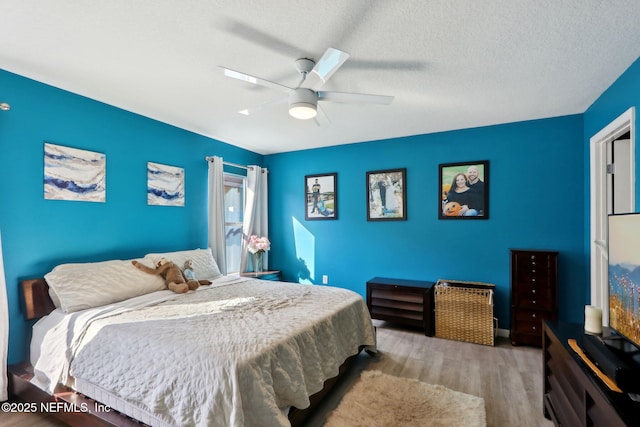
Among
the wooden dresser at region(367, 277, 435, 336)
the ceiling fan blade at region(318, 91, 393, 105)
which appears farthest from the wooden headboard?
the wooden dresser at region(367, 277, 435, 336)

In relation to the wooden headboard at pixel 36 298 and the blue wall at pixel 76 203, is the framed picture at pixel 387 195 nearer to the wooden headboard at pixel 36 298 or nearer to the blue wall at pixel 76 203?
the blue wall at pixel 76 203

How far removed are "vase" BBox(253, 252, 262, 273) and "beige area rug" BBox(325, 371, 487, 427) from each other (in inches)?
97.1

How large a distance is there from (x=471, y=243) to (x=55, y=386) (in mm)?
4032

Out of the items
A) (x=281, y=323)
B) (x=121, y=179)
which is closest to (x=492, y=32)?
(x=281, y=323)

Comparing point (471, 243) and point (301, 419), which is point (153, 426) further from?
point (471, 243)

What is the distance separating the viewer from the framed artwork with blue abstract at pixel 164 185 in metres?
3.30

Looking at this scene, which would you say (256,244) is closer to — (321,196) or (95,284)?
(321,196)

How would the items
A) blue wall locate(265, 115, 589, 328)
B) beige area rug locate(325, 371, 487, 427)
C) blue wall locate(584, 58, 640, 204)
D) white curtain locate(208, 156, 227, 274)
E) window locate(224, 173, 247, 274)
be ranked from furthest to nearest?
1. window locate(224, 173, 247, 274)
2. white curtain locate(208, 156, 227, 274)
3. blue wall locate(265, 115, 589, 328)
4. blue wall locate(584, 58, 640, 204)
5. beige area rug locate(325, 371, 487, 427)

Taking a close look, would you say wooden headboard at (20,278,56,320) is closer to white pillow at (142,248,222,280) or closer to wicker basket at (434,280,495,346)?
white pillow at (142,248,222,280)

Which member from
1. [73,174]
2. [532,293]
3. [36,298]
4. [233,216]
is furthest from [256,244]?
[532,293]

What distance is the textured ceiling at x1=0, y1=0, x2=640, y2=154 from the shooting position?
5.37ft

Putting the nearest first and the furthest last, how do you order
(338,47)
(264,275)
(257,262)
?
(338,47) → (264,275) → (257,262)

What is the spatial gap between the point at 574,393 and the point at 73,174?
150 inches

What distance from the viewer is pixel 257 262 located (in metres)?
4.54
